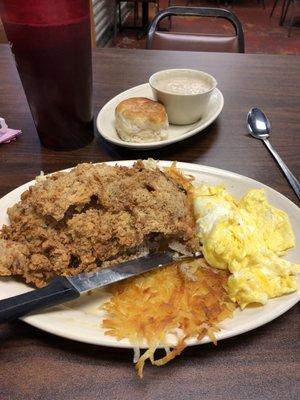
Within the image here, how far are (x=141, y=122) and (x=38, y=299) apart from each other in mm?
779

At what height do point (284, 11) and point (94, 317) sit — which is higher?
point (94, 317)

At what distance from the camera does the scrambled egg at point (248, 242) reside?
82 centimetres

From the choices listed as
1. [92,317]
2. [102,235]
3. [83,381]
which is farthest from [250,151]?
[83,381]

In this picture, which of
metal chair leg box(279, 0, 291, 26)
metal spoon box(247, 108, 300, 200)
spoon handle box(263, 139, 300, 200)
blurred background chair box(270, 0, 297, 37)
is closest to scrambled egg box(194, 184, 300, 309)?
spoon handle box(263, 139, 300, 200)

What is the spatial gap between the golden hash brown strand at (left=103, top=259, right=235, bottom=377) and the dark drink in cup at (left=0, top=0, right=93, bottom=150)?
689 mm

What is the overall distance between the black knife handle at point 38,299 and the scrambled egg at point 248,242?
13.9 inches

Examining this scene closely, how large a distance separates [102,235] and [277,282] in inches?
16.1

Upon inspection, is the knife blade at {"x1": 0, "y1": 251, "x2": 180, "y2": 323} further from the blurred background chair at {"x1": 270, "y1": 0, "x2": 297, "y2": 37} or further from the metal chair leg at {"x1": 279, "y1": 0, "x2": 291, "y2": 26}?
the metal chair leg at {"x1": 279, "y1": 0, "x2": 291, "y2": 26}

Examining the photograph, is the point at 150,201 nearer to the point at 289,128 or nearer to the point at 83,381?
the point at 83,381

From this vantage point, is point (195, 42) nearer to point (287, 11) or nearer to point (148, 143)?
point (148, 143)

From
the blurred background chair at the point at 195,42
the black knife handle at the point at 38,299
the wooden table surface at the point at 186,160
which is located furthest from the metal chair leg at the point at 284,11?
the black knife handle at the point at 38,299

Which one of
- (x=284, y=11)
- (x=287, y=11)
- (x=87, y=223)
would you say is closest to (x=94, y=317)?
(x=87, y=223)

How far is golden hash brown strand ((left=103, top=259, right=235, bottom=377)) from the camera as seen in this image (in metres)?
0.73

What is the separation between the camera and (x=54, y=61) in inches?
45.3
